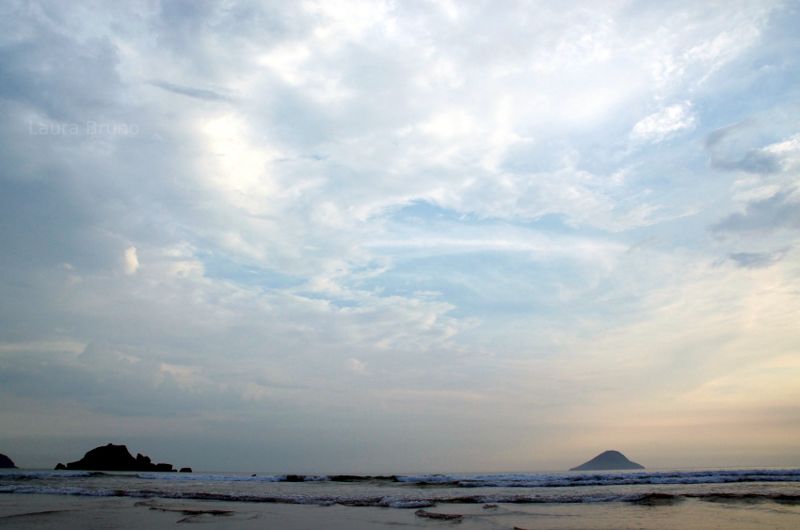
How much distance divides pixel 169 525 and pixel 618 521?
12.2m

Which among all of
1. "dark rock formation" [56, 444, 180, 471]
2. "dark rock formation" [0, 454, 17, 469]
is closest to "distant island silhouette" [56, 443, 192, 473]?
"dark rock formation" [56, 444, 180, 471]

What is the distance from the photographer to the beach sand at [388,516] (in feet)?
42.4

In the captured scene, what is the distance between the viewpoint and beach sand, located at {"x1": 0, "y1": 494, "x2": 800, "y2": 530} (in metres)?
12.9

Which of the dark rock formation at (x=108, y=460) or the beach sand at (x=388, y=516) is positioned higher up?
the beach sand at (x=388, y=516)

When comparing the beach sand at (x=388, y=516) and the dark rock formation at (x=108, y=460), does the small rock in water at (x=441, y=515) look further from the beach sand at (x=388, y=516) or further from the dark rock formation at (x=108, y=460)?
the dark rock formation at (x=108, y=460)

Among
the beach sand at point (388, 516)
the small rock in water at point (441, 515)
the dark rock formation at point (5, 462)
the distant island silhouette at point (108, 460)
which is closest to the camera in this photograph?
the beach sand at point (388, 516)

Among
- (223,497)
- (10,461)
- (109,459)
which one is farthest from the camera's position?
(10,461)

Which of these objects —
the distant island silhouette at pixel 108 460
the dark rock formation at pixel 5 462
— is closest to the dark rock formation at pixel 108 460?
the distant island silhouette at pixel 108 460

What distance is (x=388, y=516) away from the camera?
1530cm

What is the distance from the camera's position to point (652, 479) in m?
36.8

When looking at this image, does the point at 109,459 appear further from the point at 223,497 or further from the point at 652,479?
the point at 652,479

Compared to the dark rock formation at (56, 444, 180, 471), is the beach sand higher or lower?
higher

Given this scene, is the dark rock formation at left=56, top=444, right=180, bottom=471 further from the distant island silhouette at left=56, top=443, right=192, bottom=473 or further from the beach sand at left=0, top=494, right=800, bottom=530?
the beach sand at left=0, top=494, right=800, bottom=530

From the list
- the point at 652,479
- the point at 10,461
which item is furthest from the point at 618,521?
the point at 10,461
